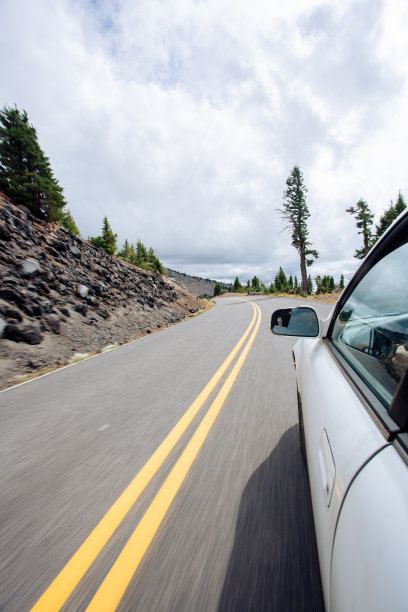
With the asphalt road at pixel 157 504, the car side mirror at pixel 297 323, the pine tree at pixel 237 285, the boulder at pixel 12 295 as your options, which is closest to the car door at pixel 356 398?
the car side mirror at pixel 297 323

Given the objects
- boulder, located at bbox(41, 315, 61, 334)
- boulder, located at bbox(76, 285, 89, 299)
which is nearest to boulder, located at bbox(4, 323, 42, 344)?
boulder, located at bbox(41, 315, 61, 334)

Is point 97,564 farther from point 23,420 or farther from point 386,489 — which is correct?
point 23,420

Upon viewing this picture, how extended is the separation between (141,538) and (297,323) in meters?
1.98

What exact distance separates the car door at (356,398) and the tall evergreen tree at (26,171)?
80.3 ft

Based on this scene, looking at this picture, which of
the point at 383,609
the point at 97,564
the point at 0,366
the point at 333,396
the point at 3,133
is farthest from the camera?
the point at 3,133

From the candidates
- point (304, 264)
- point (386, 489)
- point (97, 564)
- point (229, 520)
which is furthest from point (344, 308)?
point (304, 264)

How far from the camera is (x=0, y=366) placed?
19.1ft

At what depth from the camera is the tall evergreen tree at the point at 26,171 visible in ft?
66.4

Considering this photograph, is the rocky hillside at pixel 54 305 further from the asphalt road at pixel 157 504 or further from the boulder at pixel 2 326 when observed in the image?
the asphalt road at pixel 157 504

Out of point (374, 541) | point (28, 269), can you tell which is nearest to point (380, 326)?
point (374, 541)

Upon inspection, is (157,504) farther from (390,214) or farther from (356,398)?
(390,214)

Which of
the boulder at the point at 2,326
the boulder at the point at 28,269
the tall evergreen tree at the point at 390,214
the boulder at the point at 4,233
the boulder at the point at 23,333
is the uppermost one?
the tall evergreen tree at the point at 390,214

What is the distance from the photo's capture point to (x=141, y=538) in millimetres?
1622

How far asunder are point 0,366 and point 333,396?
7.01m
